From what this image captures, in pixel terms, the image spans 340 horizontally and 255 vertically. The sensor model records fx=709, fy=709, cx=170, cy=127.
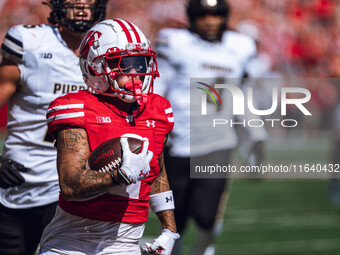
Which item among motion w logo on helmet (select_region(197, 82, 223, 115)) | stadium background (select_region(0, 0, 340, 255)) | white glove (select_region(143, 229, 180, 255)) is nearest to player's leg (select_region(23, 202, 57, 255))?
white glove (select_region(143, 229, 180, 255))

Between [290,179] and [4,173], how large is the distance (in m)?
9.96

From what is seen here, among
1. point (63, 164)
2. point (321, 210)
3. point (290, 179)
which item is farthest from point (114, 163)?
point (290, 179)

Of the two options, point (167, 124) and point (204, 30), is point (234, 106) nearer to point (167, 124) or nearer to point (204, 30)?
point (204, 30)

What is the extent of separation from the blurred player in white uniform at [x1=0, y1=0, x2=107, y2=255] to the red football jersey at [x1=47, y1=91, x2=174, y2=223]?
34.1 inches

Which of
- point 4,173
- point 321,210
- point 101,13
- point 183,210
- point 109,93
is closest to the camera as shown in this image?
point 109,93

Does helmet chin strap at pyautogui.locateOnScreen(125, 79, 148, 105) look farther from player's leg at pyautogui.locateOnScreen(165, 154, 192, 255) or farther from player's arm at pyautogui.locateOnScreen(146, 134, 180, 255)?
player's leg at pyautogui.locateOnScreen(165, 154, 192, 255)

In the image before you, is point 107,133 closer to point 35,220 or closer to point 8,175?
point 8,175

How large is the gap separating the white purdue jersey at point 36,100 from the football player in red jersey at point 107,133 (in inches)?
27.9

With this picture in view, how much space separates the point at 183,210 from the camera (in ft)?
16.5

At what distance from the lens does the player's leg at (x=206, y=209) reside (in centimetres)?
506

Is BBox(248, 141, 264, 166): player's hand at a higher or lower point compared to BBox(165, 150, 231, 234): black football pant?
higher

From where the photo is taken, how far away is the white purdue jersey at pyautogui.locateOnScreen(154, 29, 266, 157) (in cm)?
521

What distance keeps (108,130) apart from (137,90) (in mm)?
192

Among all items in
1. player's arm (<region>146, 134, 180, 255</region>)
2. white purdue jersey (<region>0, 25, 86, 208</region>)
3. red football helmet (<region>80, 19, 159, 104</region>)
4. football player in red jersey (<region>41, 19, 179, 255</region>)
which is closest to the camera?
football player in red jersey (<region>41, 19, 179, 255</region>)
